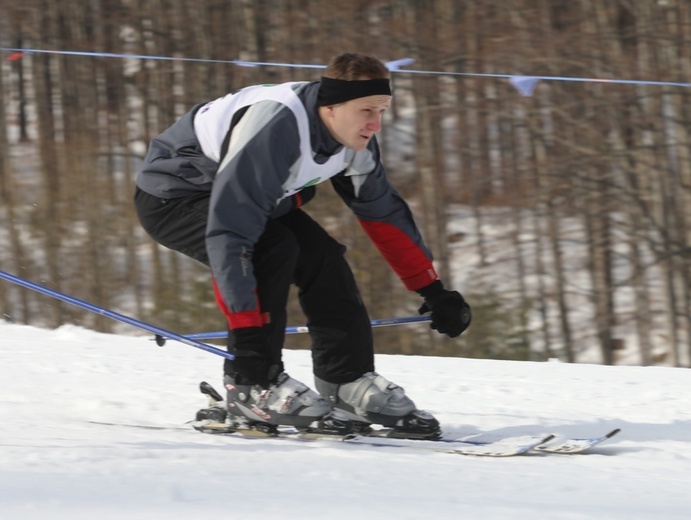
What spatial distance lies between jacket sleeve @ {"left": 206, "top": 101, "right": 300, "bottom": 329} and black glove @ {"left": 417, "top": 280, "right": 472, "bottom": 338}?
69 cm

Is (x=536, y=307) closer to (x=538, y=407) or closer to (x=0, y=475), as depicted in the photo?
(x=538, y=407)

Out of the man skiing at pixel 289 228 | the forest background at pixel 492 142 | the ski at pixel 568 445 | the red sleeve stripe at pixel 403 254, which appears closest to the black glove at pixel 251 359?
the man skiing at pixel 289 228

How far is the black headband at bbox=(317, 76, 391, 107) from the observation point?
9.68ft

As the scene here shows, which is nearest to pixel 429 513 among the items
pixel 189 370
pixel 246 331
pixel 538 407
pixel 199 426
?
pixel 246 331

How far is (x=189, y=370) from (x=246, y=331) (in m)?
1.52

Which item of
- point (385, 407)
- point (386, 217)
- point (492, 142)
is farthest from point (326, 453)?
point (492, 142)

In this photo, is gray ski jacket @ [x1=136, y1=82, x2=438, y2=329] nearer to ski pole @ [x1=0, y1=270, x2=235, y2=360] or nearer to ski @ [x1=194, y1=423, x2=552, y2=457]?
ski pole @ [x1=0, y1=270, x2=235, y2=360]

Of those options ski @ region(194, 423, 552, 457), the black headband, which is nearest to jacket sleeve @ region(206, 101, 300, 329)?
the black headband

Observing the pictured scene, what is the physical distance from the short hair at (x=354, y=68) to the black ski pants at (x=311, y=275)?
460 mm

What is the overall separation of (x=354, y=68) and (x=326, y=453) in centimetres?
103

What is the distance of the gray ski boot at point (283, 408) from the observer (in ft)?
10.3

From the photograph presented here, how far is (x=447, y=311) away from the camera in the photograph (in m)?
3.38

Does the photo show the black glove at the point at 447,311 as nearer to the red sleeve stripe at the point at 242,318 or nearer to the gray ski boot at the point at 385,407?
the gray ski boot at the point at 385,407

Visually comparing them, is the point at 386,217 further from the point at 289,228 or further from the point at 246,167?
the point at 246,167
